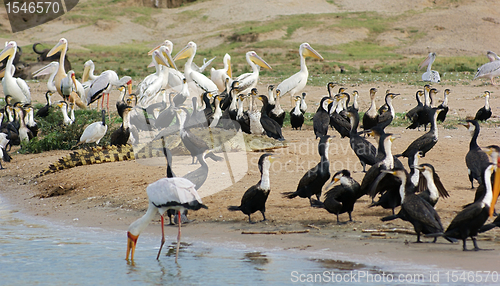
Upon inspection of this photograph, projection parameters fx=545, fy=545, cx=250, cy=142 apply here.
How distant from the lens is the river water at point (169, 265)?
5.01 meters

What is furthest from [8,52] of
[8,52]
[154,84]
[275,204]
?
[275,204]

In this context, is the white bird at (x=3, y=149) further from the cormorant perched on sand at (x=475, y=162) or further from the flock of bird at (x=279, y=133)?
the cormorant perched on sand at (x=475, y=162)

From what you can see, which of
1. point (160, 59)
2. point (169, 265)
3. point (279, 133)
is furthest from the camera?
point (160, 59)

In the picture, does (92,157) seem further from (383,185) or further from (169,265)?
(383,185)

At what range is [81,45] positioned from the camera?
45.5 m

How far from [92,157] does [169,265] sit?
194 inches

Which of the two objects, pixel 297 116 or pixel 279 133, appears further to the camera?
pixel 297 116

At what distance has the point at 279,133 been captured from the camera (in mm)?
11383

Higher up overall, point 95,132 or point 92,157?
point 95,132

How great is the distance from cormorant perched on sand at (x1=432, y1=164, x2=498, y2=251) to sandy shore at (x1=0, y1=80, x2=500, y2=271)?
0.60 ft

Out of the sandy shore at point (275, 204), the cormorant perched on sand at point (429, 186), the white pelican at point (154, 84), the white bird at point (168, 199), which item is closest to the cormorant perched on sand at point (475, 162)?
the sandy shore at point (275, 204)
